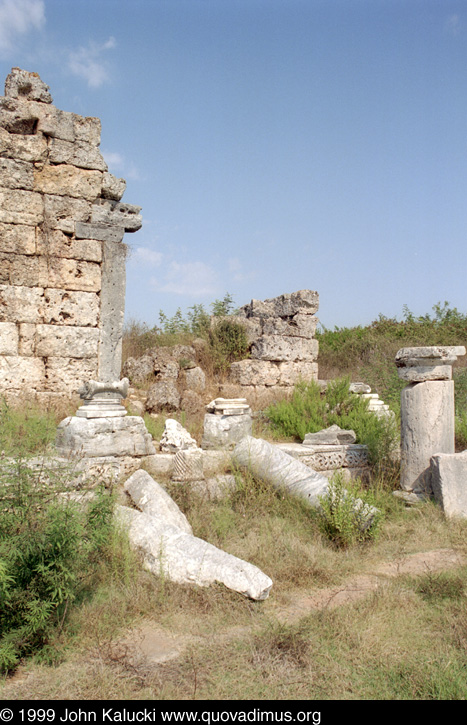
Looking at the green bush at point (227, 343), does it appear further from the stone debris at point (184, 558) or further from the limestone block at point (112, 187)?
the stone debris at point (184, 558)

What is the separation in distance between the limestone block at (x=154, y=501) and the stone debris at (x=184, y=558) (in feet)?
0.32

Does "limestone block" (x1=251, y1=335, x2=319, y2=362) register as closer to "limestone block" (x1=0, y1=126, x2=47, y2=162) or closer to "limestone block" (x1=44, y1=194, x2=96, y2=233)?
"limestone block" (x1=44, y1=194, x2=96, y2=233)

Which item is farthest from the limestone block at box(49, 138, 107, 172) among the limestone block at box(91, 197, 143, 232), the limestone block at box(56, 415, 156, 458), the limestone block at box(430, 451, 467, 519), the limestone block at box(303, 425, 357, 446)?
the limestone block at box(430, 451, 467, 519)

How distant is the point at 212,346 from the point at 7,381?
4275 mm

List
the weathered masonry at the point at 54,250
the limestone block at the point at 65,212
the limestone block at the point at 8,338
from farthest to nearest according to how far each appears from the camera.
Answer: the limestone block at the point at 65,212
the weathered masonry at the point at 54,250
the limestone block at the point at 8,338

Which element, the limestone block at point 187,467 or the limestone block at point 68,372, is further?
the limestone block at point 68,372

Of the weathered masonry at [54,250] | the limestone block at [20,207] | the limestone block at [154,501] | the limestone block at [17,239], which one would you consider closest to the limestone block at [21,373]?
the weathered masonry at [54,250]

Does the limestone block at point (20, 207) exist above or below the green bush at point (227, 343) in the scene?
above

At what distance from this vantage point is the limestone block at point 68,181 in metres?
7.57

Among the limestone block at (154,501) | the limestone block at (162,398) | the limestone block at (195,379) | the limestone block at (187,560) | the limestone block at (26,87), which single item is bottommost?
the limestone block at (187,560)

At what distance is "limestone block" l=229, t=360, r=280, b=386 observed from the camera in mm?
10094
